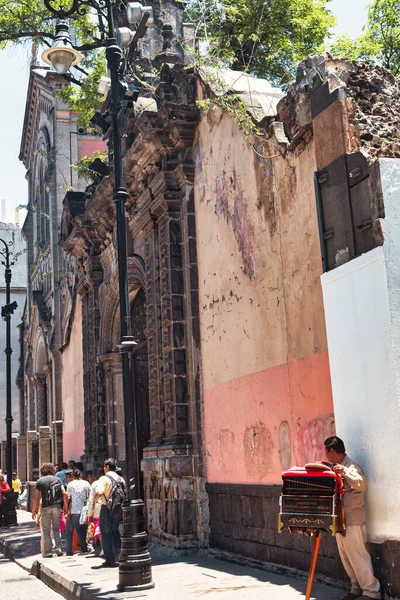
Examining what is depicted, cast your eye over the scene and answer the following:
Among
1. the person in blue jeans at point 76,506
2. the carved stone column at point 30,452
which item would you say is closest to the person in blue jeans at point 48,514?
the person in blue jeans at point 76,506

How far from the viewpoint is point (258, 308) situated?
33.2ft

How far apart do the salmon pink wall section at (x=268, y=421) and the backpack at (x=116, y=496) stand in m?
1.35

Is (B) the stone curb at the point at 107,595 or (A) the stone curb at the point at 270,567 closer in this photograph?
(A) the stone curb at the point at 270,567

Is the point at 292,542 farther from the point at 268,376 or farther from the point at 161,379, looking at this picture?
the point at 161,379

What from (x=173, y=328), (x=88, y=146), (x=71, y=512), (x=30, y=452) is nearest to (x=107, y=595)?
(x=71, y=512)

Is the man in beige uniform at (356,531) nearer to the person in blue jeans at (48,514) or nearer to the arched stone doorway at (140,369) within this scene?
the person in blue jeans at (48,514)

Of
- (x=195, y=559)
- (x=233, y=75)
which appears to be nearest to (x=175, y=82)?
(x=233, y=75)

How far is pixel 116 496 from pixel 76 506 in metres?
1.85

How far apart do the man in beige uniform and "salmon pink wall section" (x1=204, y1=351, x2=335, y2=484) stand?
141 cm

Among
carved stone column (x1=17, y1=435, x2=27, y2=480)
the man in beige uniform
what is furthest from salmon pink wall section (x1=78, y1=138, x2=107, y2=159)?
the man in beige uniform

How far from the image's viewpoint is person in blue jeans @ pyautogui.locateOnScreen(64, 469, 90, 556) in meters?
12.8

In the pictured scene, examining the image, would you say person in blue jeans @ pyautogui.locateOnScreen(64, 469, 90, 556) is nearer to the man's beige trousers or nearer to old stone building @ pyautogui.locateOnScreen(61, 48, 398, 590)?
old stone building @ pyautogui.locateOnScreen(61, 48, 398, 590)

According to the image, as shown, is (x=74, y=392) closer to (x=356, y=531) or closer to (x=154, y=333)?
(x=154, y=333)

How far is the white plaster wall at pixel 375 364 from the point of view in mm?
6672
